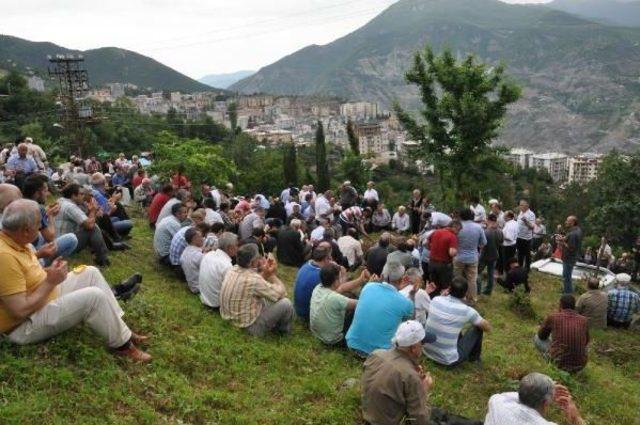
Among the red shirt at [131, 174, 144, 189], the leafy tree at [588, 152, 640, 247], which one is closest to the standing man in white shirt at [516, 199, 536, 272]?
the leafy tree at [588, 152, 640, 247]

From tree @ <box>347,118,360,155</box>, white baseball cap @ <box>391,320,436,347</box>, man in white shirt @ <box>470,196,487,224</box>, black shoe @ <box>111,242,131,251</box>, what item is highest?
white baseball cap @ <box>391,320,436,347</box>

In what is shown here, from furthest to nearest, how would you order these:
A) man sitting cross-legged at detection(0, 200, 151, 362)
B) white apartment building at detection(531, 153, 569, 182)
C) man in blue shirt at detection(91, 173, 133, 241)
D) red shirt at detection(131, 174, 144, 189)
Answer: white apartment building at detection(531, 153, 569, 182) → red shirt at detection(131, 174, 144, 189) → man in blue shirt at detection(91, 173, 133, 241) → man sitting cross-legged at detection(0, 200, 151, 362)

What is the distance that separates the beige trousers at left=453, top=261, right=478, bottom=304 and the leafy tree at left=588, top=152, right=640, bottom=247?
38.1ft

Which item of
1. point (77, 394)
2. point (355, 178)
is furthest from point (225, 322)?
point (355, 178)

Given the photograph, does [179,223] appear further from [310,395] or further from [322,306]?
[310,395]

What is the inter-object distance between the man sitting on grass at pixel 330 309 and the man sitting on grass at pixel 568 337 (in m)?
2.95

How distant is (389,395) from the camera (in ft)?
14.5

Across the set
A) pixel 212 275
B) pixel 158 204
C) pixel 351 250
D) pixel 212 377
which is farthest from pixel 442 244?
pixel 158 204

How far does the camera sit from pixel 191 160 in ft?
52.6

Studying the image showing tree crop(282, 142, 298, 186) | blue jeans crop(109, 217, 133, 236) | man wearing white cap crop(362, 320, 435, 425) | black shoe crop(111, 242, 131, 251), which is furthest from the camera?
tree crop(282, 142, 298, 186)

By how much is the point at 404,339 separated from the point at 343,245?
672 cm

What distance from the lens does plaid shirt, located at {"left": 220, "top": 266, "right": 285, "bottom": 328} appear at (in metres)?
6.52

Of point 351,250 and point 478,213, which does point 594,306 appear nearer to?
point 478,213

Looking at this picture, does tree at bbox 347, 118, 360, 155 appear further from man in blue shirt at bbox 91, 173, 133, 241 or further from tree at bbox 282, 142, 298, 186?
man in blue shirt at bbox 91, 173, 133, 241
